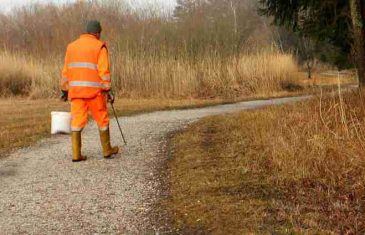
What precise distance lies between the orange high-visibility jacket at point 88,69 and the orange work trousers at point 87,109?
0.33ft

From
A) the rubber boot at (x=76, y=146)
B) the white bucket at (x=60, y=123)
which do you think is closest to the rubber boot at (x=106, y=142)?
the rubber boot at (x=76, y=146)

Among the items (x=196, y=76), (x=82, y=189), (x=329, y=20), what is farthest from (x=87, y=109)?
(x=196, y=76)

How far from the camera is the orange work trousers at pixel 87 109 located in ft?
26.8

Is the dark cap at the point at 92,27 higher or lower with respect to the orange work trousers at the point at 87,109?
higher

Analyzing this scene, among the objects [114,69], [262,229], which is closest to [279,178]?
[262,229]

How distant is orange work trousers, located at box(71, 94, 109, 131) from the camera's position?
8.16 metres

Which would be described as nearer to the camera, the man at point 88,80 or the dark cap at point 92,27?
the man at point 88,80

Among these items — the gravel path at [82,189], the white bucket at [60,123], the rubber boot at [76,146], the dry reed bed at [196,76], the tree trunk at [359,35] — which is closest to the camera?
the gravel path at [82,189]

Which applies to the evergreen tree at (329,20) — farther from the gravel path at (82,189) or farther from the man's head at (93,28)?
the man's head at (93,28)

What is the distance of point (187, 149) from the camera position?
28.6 feet

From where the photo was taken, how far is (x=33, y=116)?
14578 millimetres

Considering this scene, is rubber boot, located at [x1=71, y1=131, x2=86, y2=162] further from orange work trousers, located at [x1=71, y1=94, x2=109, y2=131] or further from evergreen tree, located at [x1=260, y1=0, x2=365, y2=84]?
evergreen tree, located at [x1=260, y1=0, x2=365, y2=84]

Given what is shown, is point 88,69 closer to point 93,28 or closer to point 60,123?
point 93,28

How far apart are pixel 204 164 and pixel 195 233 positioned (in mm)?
2545
